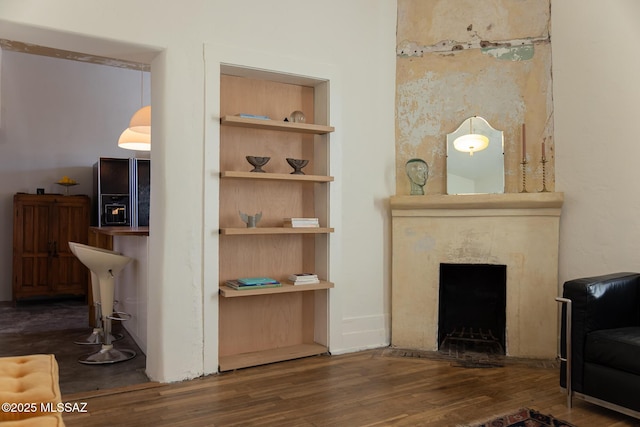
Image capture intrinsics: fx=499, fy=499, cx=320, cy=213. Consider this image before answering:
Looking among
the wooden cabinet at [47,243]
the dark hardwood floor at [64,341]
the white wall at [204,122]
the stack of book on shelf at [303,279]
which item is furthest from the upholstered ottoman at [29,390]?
the wooden cabinet at [47,243]

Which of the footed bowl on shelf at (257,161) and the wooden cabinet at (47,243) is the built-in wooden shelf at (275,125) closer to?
the footed bowl on shelf at (257,161)

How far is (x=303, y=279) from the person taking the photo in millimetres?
3854

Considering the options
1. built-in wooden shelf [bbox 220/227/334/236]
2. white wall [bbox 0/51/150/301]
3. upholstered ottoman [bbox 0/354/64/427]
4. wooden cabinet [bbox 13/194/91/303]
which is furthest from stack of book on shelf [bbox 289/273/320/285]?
white wall [bbox 0/51/150/301]

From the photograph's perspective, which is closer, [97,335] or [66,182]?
[97,335]

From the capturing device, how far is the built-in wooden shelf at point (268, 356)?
11.8ft

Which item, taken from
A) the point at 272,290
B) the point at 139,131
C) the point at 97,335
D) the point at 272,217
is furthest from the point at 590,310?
the point at 139,131

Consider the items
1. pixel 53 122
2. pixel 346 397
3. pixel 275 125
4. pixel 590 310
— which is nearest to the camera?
pixel 590 310

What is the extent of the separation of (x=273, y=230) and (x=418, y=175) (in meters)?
1.34

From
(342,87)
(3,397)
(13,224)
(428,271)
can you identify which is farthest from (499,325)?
(13,224)

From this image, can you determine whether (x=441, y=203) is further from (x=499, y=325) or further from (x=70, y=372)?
(x=70, y=372)

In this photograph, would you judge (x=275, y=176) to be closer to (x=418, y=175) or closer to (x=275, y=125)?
(x=275, y=125)

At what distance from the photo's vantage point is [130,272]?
438 cm

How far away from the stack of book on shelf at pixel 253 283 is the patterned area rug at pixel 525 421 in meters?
1.71

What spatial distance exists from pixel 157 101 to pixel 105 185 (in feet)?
12.5
